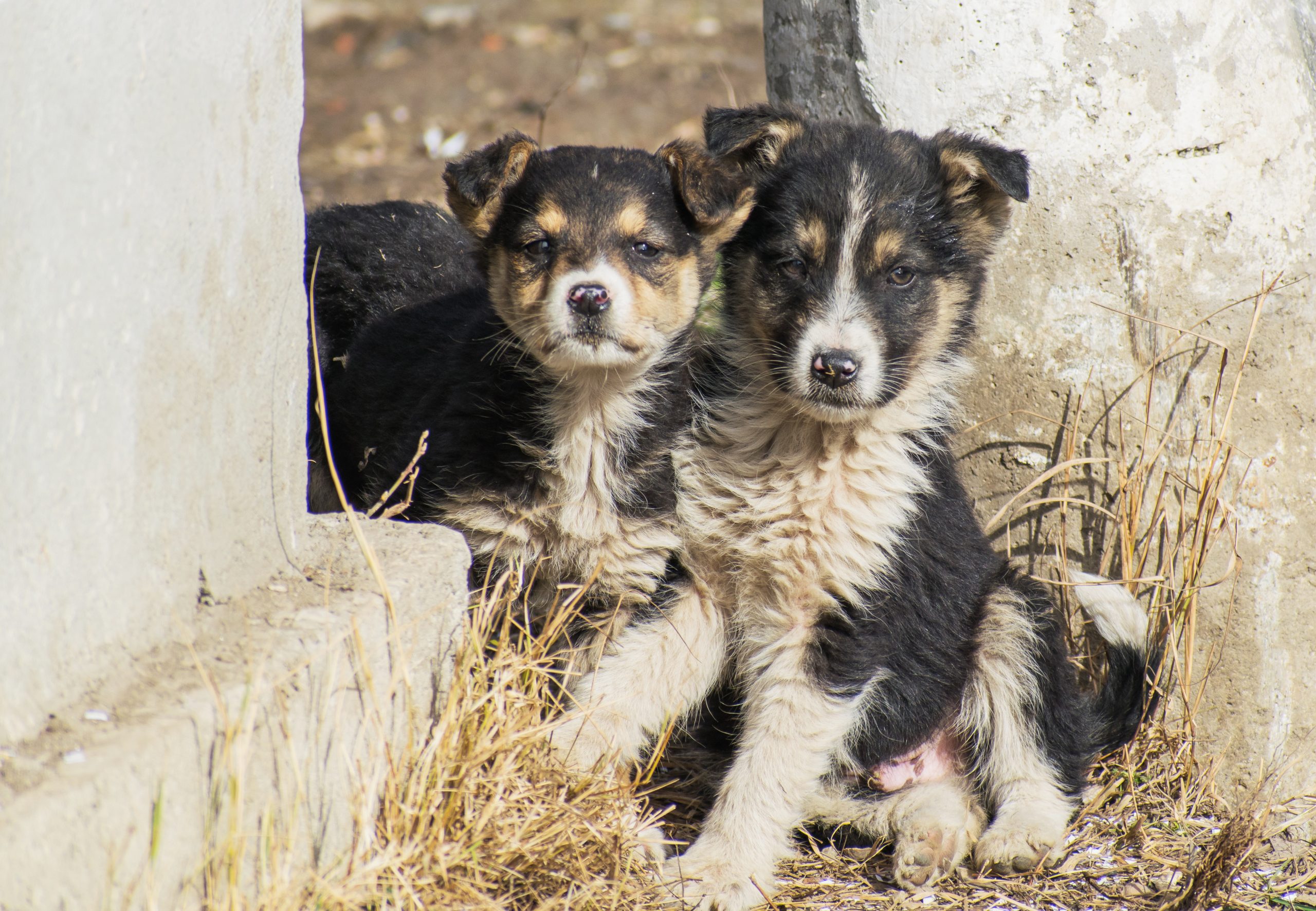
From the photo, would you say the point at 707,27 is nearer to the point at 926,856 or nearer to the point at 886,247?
the point at 886,247

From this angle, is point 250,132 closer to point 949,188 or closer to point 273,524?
point 273,524

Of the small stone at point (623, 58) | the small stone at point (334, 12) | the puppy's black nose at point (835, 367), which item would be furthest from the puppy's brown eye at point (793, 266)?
the small stone at point (334, 12)

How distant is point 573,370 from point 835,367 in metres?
0.86

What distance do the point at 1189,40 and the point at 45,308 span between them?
3610 millimetres

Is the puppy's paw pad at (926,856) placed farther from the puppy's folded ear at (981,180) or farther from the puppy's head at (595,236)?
the puppy's folded ear at (981,180)

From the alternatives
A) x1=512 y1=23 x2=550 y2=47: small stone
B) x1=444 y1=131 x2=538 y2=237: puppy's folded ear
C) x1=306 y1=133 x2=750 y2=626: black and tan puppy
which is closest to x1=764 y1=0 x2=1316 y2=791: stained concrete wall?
x1=306 y1=133 x2=750 y2=626: black and tan puppy

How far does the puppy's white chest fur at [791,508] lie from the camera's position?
366cm

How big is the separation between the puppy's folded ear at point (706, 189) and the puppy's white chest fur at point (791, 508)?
60cm

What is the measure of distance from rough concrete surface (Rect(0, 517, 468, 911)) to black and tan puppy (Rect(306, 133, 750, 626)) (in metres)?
0.51

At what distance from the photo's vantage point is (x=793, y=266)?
12.2 feet

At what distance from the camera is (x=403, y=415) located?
417 centimetres

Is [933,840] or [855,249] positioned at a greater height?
[855,249]

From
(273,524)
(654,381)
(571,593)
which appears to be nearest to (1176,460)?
(654,381)

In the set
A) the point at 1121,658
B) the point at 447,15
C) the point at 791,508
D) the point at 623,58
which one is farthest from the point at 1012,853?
the point at 447,15
